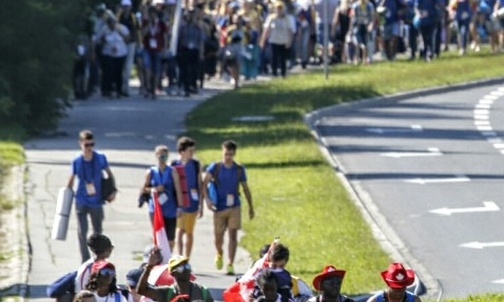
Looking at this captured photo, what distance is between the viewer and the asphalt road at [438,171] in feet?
74.5

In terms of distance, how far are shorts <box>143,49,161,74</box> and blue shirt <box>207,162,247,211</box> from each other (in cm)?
1967

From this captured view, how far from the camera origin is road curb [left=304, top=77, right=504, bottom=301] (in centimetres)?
2091

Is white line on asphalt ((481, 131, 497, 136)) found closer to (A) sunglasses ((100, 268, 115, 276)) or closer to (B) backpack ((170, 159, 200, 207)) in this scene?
(B) backpack ((170, 159, 200, 207))

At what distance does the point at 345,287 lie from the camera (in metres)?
20.5

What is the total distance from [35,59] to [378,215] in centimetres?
1121

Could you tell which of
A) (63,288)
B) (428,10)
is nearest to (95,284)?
(63,288)

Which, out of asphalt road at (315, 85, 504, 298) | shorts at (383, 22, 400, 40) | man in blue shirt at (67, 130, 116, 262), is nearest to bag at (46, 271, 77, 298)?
asphalt road at (315, 85, 504, 298)

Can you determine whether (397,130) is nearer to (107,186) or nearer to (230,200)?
(230,200)

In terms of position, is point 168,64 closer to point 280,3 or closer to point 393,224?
point 280,3

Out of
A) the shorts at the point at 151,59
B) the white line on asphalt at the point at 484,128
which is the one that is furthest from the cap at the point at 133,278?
the shorts at the point at 151,59

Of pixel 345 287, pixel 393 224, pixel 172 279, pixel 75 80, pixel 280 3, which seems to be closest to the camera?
pixel 172 279

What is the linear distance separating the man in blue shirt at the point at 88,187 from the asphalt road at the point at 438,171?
3.89m

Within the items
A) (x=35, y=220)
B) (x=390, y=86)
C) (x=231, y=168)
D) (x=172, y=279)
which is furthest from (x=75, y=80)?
(x=172, y=279)

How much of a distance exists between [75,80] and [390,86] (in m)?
7.41
